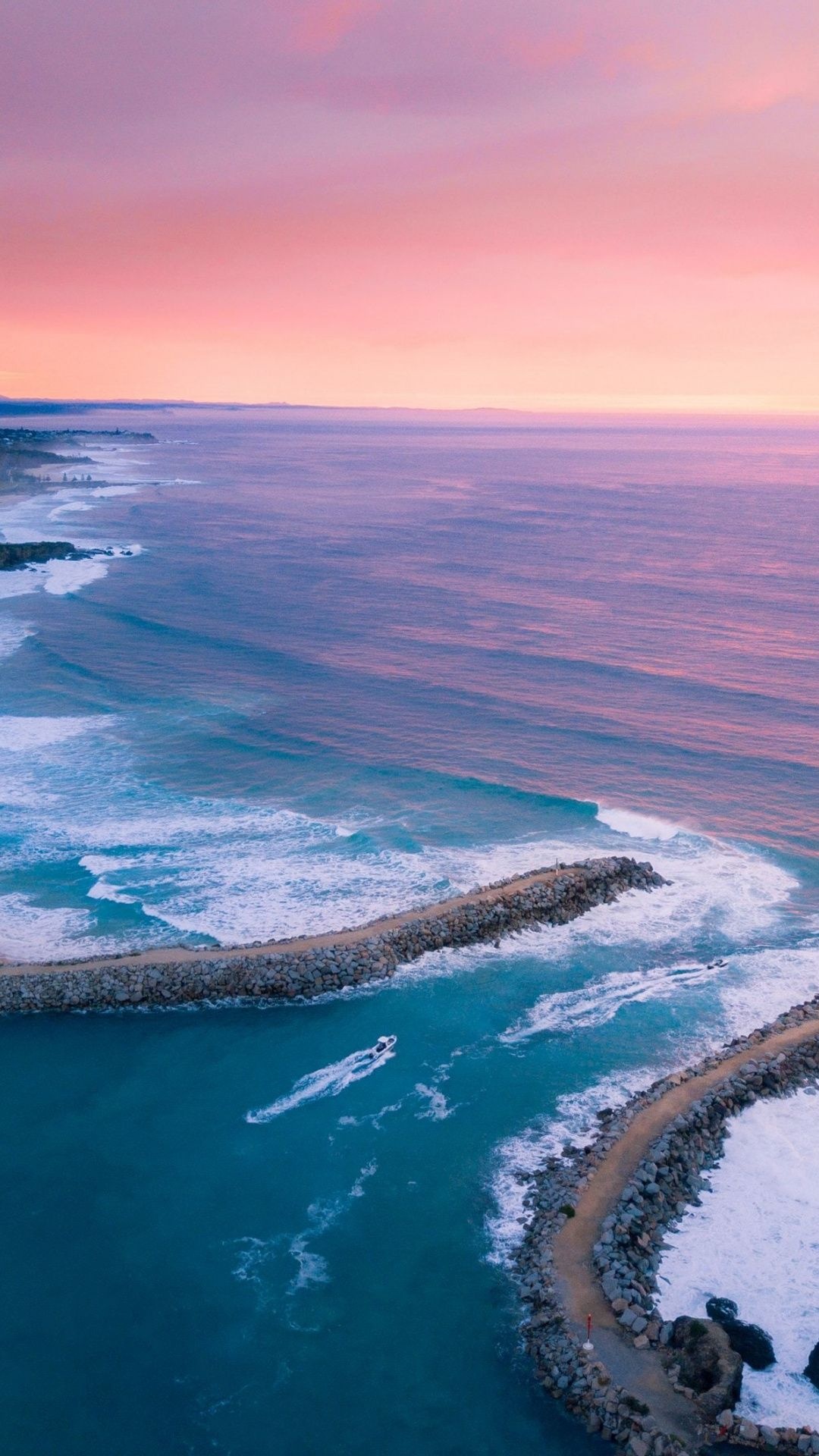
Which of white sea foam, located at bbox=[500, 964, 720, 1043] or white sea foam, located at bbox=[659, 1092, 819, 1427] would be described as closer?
white sea foam, located at bbox=[659, 1092, 819, 1427]

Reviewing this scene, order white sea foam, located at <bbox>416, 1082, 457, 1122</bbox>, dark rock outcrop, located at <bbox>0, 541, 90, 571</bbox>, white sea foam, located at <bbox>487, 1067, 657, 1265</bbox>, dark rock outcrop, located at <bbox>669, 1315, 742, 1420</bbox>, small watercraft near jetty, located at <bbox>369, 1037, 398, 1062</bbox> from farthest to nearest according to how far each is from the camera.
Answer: dark rock outcrop, located at <bbox>0, 541, 90, 571</bbox>
small watercraft near jetty, located at <bbox>369, 1037, 398, 1062</bbox>
white sea foam, located at <bbox>416, 1082, 457, 1122</bbox>
white sea foam, located at <bbox>487, 1067, 657, 1265</bbox>
dark rock outcrop, located at <bbox>669, 1315, 742, 1420</bbox>

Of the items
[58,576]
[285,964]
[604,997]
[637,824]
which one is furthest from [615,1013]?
[58,576]

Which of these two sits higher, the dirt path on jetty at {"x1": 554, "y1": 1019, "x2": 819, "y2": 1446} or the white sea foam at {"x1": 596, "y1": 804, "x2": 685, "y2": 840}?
the white sea foam at {"x1": 596, "y1": 804, "x2": 685, "y2": 840}

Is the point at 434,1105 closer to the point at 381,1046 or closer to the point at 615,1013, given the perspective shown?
the point at 381,1046

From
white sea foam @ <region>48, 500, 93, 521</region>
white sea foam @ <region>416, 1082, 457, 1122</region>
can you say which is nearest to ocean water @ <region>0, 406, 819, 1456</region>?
white sea foam @ <region>416, 1082, 457, 1122</region>

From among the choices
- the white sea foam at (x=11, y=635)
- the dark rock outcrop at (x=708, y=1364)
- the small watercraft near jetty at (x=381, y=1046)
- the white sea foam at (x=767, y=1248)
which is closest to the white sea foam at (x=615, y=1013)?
the white sea foam at (x=767, y=1248)

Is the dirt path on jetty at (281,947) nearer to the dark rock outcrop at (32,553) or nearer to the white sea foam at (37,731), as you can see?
the white sea foam at (37,731)

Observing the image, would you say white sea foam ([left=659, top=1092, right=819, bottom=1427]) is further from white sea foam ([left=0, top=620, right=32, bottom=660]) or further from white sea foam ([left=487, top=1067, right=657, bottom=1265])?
white sea foam ([left=0, top=620, right=32, bottom=660])
